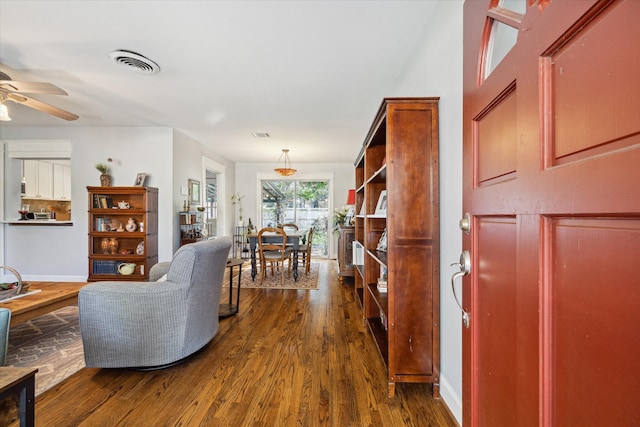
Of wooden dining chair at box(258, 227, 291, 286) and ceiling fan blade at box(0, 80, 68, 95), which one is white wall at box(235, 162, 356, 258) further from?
ceiling fan blade at box(0, 80, 68, 95)

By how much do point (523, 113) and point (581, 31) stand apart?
0.16m

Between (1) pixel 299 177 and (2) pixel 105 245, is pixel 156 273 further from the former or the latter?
(1) pixel 299 177

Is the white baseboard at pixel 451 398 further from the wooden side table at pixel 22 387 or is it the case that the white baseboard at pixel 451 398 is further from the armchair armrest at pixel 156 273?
the armchair armrest at pixel 156 273

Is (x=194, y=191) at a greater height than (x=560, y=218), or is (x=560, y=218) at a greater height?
(x=194, y=191)

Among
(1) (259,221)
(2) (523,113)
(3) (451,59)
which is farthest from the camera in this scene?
(1) (259,221)

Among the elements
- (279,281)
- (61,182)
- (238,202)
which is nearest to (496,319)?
(279,281)

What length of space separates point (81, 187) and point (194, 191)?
5.37ft

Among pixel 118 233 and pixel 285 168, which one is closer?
pixel 118 233

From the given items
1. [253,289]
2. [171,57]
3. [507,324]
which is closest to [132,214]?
[253,289]

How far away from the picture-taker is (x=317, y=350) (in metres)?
2.32

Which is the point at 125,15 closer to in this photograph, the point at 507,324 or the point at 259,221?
the point at 507,324

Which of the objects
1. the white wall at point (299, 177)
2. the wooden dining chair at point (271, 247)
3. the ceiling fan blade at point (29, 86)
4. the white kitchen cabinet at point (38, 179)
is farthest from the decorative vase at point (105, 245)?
the white wall at point (299, 177)

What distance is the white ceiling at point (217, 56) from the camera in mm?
1881

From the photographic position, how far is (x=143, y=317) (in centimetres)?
189
